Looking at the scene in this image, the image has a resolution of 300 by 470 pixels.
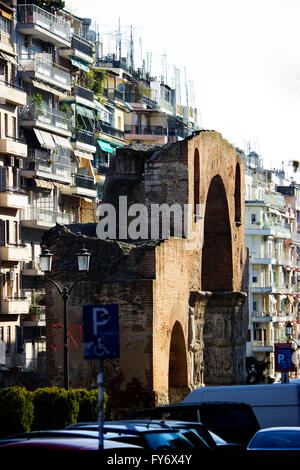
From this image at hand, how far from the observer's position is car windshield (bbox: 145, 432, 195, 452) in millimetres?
11227

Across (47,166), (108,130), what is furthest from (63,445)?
(108,130)

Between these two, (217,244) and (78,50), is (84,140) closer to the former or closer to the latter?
(78,50)

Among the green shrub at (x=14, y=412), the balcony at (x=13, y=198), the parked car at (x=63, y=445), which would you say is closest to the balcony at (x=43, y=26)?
the balcony at (x=13, y=198)

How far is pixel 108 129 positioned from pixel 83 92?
6548 mm

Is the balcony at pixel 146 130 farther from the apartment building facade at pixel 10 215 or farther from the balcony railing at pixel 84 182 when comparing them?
the apartment building facade at pixel 10 215

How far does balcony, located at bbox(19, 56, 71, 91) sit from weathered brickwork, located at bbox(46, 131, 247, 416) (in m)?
14.5

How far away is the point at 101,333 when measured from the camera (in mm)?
12352

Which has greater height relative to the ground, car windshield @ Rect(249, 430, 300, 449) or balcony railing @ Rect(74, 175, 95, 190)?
balcony railing @ Rect(74, 175, 95, 190)

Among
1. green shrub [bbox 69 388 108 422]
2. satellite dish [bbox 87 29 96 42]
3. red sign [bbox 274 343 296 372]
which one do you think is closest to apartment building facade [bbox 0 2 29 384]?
red sign [bbox 274 343 296 372]

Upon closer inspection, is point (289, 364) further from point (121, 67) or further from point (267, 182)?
point (267, 182)

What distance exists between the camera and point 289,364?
1077 inches

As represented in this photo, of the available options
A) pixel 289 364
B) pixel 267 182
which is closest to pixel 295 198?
pixel 267 182

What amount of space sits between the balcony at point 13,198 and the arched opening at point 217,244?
1116 cm

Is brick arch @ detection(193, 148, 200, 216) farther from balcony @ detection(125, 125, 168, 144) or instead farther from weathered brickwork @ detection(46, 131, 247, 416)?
balcony @ detection(125, 125, 168, 144)
